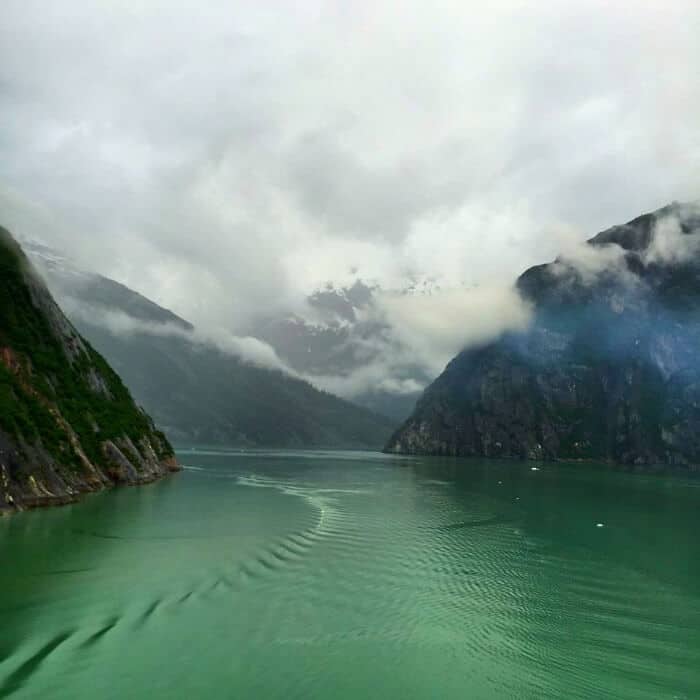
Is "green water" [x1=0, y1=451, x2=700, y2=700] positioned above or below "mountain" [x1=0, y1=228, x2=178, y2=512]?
below

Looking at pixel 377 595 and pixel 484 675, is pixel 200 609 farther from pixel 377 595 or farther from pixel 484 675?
pixel 484 675

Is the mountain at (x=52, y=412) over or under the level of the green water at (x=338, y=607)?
over

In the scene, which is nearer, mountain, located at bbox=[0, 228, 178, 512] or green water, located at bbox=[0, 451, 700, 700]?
green water, located at bbox=[0, 451, 700, 700]

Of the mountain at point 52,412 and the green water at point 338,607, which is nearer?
the green water at point 338,607

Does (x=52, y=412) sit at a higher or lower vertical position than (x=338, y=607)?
higher

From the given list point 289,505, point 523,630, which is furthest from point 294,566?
point 289,505
